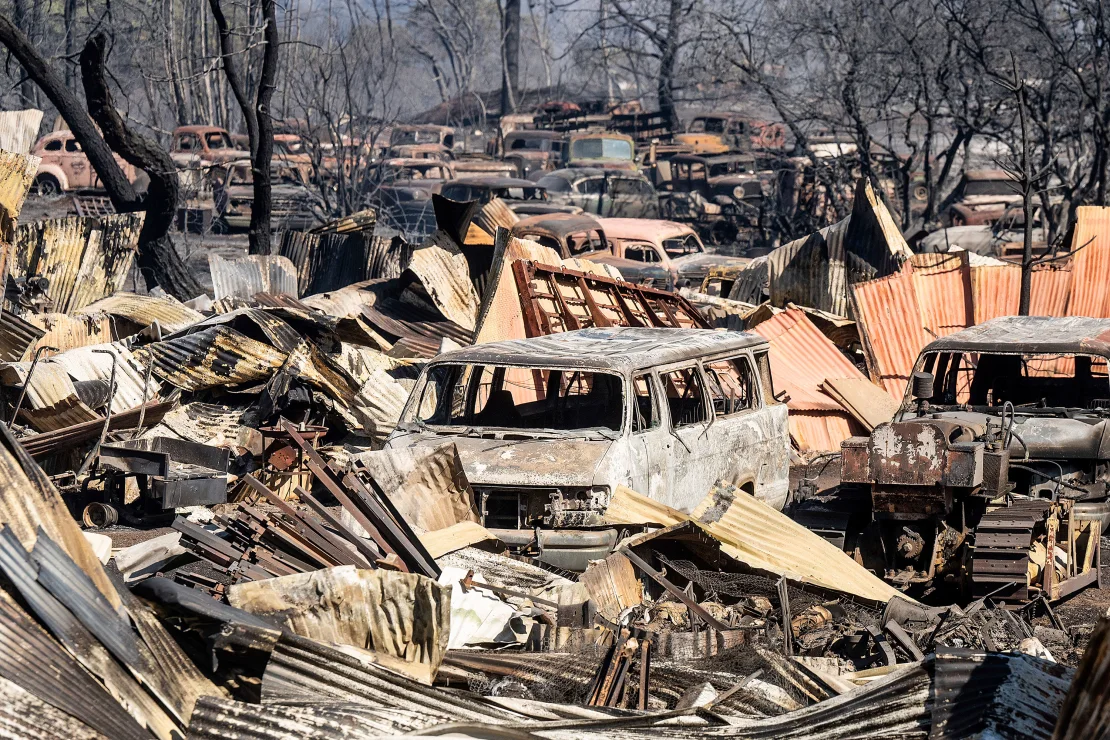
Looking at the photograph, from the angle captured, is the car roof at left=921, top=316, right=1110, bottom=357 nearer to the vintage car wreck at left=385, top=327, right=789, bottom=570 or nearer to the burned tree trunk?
the vintage car wreck at left=385, top=327, right=789, bottom=570

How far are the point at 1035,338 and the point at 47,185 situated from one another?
26.0m

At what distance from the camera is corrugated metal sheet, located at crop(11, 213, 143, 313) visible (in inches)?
662

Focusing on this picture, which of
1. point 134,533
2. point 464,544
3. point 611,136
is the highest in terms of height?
point 611,136

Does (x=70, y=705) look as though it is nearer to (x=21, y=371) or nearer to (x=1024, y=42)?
(x=21, y=371)

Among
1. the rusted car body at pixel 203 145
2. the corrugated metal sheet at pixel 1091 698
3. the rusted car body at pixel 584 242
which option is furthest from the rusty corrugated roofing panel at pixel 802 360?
the rusted car body at pixel 203 145

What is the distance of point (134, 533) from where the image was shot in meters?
10.1

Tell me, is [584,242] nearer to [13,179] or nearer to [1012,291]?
→ [1012,291]

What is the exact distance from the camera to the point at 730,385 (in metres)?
9.71

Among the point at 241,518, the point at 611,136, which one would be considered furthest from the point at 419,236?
the point at 241,518

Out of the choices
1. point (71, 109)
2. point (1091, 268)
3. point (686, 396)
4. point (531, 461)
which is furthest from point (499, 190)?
point (531, 461)

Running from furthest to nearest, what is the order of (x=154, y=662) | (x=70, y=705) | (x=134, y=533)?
(x=134, y=533) → (x=154, y=662) → (x=70, y=705)

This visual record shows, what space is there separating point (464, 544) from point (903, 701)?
307cm

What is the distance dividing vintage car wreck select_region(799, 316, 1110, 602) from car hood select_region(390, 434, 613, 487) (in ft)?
5.81

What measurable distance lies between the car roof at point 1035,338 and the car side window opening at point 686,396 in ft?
7.67
